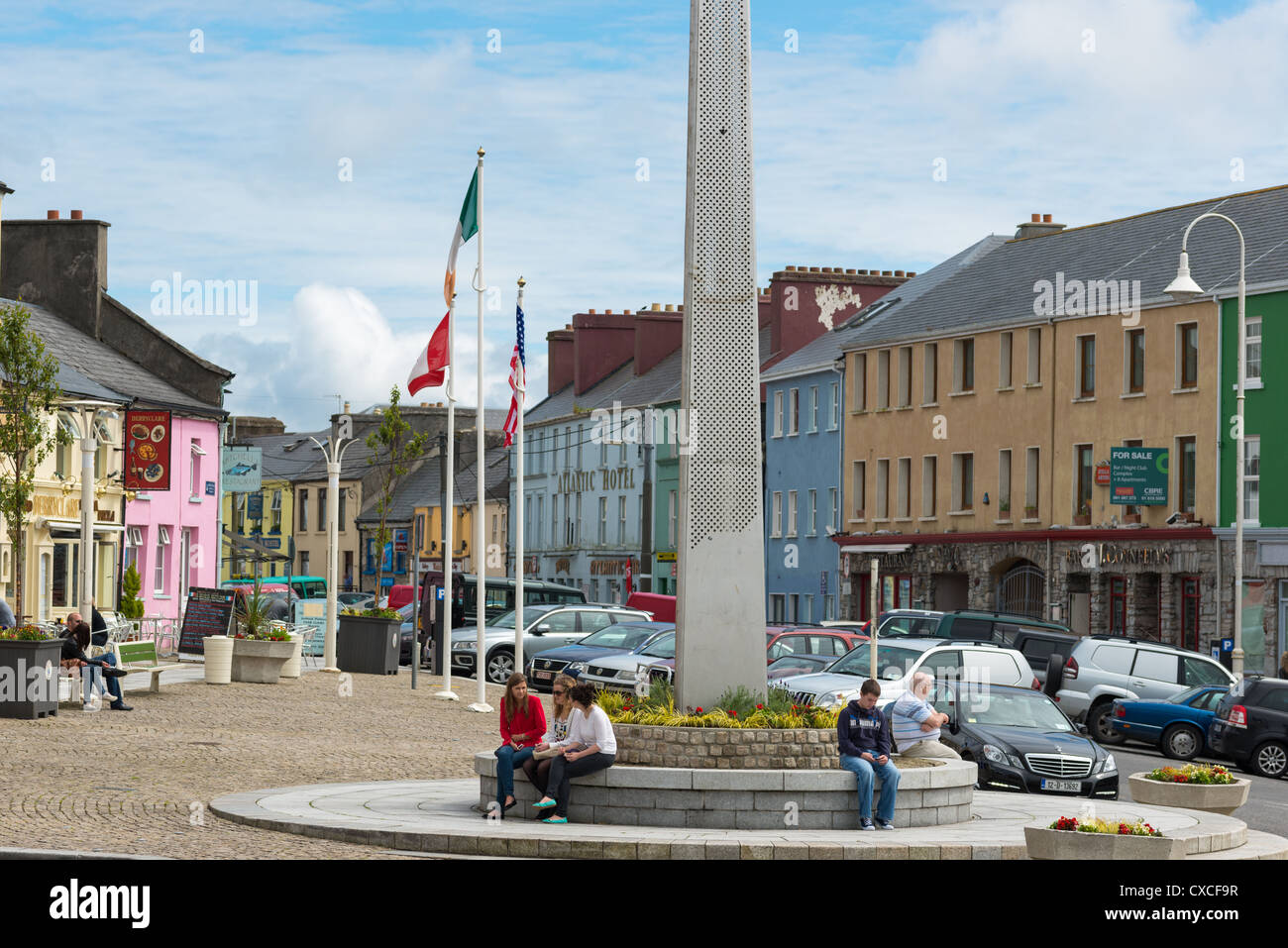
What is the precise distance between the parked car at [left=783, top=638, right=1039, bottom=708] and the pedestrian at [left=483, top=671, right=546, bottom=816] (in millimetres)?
9258

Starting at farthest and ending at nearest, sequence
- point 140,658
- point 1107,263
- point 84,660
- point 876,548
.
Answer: point 876,548
point 1107,263
point 140,658
point 84,660

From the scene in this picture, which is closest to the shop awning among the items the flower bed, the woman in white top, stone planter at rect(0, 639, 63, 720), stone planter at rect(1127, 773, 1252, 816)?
stone planter at rect(0, 639, 63, 720)

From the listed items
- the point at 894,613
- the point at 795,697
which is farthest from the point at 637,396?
the point at 795,697

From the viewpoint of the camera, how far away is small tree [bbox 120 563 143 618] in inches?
1767

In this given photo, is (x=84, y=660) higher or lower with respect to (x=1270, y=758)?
higher

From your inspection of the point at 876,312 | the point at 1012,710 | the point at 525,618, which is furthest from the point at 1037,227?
the point at 1012,710

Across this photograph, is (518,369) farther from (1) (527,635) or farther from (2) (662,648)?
(1) (527,635)

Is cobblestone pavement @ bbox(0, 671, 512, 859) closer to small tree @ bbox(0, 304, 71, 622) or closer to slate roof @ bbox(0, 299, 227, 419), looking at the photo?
small tree @ bbox(0, 304, 71, 622)

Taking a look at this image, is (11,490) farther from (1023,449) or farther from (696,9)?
(1023,449)

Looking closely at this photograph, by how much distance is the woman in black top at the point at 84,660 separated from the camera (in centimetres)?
2516

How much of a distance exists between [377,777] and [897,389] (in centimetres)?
4237

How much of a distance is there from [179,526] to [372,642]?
15.2m

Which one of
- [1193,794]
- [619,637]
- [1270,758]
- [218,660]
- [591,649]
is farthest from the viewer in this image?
[619,637]

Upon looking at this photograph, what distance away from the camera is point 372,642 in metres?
38.2
